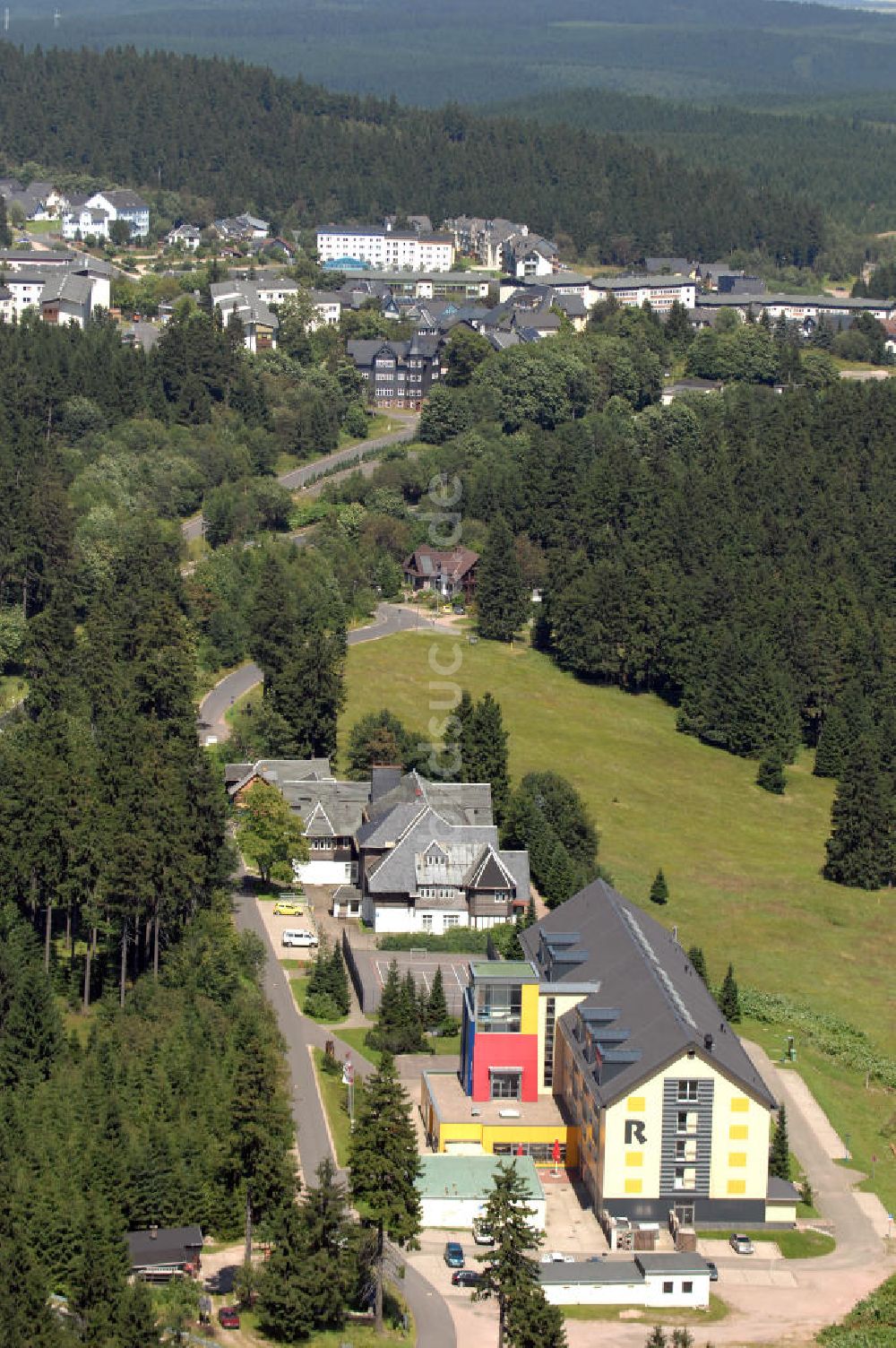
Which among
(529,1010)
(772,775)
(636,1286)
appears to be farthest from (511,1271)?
(772,775)

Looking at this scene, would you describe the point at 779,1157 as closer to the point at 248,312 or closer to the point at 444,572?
the point at 444,572

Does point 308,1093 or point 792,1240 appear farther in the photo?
point 308,1093

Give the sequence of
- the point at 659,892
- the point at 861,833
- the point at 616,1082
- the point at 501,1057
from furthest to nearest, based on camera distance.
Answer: the point at 861,833 < the point at 659,892 < the point at 501,1057 < the point at 616,1082

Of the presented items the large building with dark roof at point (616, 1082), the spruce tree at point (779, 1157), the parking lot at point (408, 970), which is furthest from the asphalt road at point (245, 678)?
the spruce tree at point (779, 1157)

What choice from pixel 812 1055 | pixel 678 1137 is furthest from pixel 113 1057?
pixel 812 1055

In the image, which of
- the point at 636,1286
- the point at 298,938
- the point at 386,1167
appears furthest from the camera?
the point at 298,938

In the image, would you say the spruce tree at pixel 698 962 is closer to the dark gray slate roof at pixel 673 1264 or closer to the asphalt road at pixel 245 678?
the dark gray slate roof at pixel 673 1264

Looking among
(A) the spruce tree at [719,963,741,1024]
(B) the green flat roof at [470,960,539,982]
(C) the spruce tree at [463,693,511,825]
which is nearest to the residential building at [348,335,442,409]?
(C) the spruce tree at [463,693,511,825]
